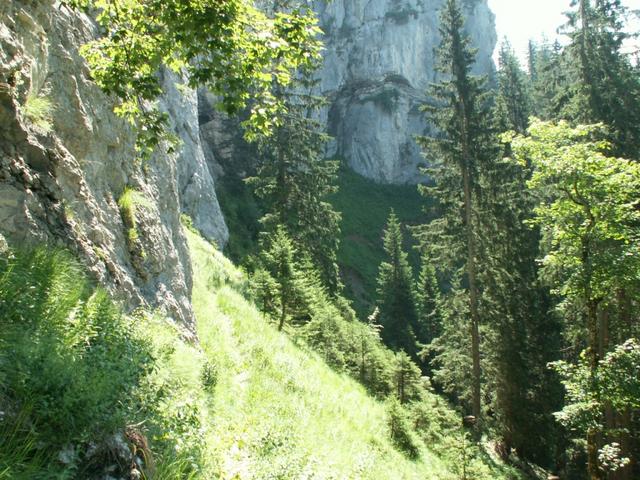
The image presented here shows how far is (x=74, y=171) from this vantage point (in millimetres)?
5383

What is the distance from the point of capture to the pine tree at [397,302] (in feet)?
123

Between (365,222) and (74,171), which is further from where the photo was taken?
(365,222)

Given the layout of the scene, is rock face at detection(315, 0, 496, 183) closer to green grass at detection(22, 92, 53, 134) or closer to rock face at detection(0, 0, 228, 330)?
rock face at detection(0, 0, 228, 330)

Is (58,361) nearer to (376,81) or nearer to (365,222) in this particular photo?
(365,222)

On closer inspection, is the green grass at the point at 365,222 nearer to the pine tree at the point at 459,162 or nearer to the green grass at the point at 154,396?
the pine tree at the point at 459,162

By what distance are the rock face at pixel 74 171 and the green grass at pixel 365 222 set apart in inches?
1359

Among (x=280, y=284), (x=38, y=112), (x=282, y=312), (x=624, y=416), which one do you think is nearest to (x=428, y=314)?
(x=624, y=416)

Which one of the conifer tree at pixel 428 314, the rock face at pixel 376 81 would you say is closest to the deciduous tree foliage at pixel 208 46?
the conifer tree at pixel 428 314

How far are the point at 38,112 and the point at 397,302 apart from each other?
119 feet

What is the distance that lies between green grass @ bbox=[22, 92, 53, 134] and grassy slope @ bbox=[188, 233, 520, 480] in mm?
3561

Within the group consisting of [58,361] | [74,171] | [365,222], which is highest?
[365,222]

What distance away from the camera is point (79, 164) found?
19.1 feet

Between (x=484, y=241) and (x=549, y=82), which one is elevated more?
(x=549, y=82)

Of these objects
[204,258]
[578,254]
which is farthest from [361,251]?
[578,254]
